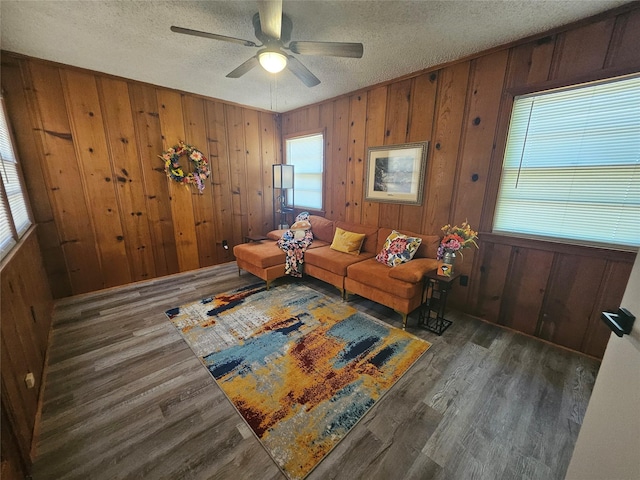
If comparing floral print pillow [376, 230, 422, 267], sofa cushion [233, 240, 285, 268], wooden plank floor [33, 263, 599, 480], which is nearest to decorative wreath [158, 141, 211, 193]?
sofa cushion [233, 240, 285, 268]

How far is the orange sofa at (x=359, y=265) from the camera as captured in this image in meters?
2.44

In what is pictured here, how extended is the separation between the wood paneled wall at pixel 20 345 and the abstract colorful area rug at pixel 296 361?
913mm

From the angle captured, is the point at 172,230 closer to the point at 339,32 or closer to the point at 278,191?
the point at 278,191

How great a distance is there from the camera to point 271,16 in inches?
62.5

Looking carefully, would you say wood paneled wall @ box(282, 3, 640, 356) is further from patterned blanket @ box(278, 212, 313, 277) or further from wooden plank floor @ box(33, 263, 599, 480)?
patterned blanket @ box(278, 212, 313, 277)

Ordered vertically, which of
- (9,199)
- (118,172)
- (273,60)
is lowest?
(9,199)

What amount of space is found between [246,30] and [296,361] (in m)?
2.76

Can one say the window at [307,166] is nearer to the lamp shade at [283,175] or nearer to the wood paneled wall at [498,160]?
the lamp shade at [283,175]

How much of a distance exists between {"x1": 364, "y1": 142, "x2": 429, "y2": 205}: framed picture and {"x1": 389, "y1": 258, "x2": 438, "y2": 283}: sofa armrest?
79 centimetres

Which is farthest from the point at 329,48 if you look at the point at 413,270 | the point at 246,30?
the point at 413,270

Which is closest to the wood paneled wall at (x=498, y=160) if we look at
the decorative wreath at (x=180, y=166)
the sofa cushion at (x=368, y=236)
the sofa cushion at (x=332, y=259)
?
the sofa cushion at (x=368, y=236)

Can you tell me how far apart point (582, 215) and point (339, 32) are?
2517 millimetres

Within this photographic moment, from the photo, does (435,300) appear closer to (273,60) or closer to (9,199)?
(273,60)

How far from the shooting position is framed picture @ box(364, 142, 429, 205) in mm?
2943
